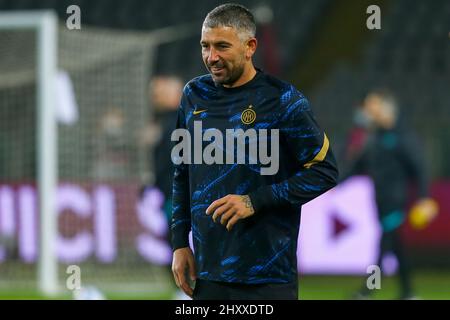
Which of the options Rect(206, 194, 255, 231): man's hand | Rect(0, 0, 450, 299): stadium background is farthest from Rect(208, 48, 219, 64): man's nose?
Rect(0, 0, 450, 299): stadium background

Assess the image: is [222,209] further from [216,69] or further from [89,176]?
[89,176]

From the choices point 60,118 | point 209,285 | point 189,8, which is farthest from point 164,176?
point 189,8

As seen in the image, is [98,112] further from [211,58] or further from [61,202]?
[211,58]

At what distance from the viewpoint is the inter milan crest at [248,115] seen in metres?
3.92

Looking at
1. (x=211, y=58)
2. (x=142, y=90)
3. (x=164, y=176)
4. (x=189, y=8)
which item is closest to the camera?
(x=211, y=58)

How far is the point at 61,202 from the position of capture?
10586 millimetres

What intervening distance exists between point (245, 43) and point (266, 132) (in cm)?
31

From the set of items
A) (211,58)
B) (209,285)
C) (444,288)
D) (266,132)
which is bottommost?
(444,288)

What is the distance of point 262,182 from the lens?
3.92m

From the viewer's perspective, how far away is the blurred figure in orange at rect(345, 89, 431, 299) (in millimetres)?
8922

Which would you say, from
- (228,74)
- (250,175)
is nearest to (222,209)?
(250,175)

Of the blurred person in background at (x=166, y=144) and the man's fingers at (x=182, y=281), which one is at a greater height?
the blurred person in background at (x=166, y=144)

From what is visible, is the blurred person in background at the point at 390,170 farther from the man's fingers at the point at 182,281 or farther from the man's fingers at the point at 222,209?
the man's fingers at the point at 222,209

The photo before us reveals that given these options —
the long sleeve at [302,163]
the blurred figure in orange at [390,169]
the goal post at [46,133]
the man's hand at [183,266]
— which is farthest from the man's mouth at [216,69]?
the goal post at [46,133]
